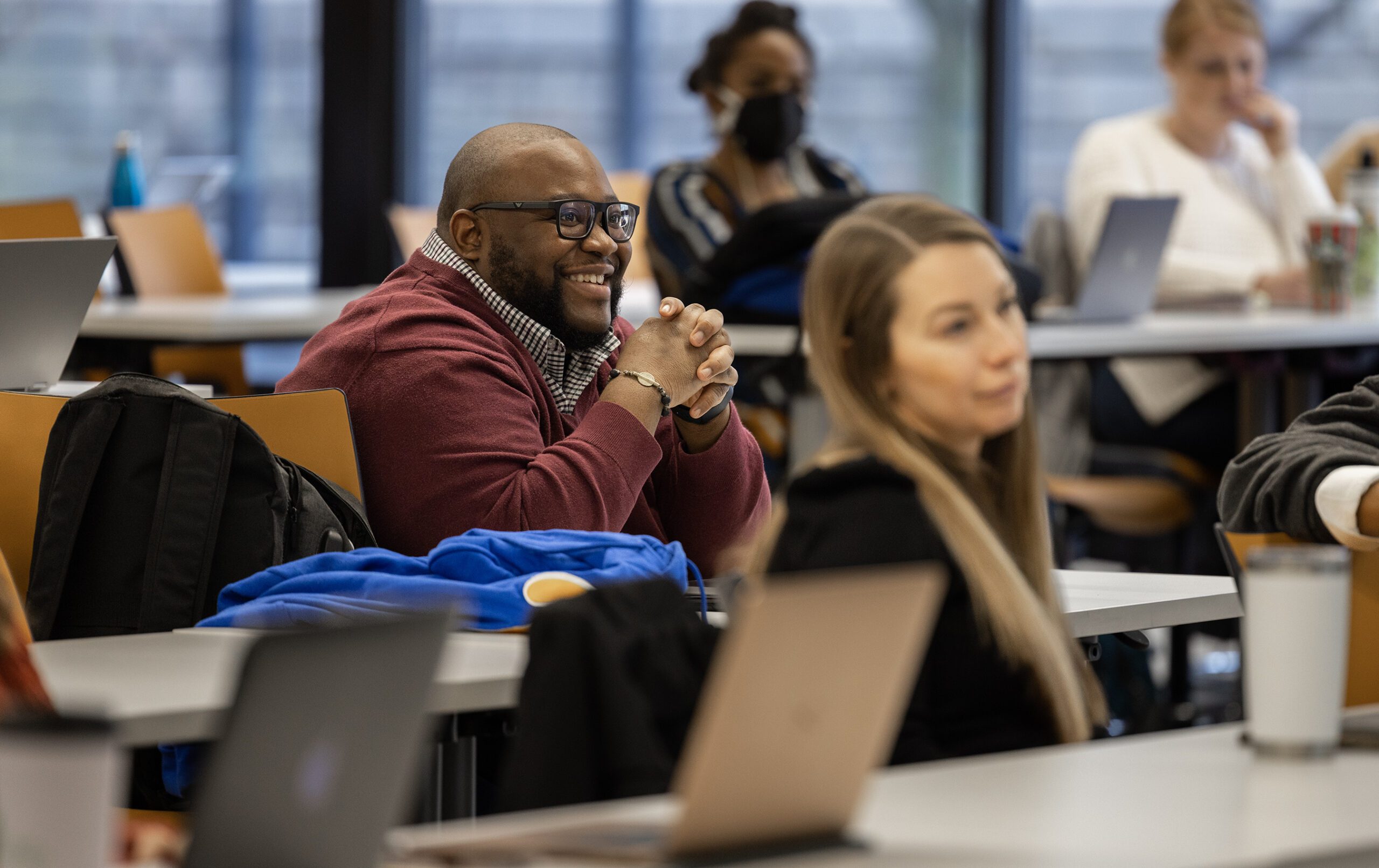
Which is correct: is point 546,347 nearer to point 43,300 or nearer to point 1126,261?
point 43,300

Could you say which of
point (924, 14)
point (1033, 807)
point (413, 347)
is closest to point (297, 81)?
point (924, 14)

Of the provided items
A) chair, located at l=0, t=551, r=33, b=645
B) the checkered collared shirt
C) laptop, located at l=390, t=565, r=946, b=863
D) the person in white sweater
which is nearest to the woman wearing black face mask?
the person in white sweater

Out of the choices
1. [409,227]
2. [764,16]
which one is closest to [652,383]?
[764,16]

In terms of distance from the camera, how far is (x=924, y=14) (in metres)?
6.74

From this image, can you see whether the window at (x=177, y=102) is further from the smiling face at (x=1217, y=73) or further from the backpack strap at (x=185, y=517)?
the backpack strap at (x=185, y=517)

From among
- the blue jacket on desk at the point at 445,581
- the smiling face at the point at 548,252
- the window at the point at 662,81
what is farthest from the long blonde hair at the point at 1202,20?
the blue jacket on desk at the point at 445,581

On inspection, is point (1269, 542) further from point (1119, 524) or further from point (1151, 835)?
point (1119, 524)

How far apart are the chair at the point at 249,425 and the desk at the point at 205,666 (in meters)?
0.33

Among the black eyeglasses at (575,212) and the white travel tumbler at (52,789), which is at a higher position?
the black eyeglasses at (575,212)

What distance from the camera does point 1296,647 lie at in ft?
4.28

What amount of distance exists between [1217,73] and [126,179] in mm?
3114

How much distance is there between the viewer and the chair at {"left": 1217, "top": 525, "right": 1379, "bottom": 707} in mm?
1868

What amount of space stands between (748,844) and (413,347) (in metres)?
1.48

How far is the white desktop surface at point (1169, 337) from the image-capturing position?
3.90 metres
